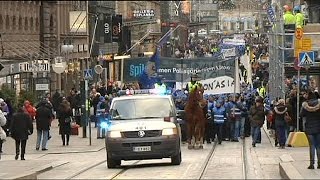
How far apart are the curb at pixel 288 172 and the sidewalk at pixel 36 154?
17.7ft

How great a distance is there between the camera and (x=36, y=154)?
3183 cm

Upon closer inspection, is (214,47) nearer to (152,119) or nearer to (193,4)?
(193,4)

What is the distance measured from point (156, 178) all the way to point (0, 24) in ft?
123

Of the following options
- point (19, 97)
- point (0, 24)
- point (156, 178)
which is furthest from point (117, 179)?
point (0, 24)

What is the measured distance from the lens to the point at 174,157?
23.8 metres

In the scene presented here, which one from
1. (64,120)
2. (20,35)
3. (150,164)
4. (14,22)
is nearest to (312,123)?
(150,164)

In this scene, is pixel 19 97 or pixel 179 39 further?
pixel 179 39

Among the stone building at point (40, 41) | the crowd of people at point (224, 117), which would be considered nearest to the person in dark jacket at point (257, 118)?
the crowd of people at point (224, 117)

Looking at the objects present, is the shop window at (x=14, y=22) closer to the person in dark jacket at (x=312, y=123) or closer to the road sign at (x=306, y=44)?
the road sign at (x=306, y=44)

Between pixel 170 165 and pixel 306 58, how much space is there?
7.12 metres

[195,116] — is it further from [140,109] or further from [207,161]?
[140,109]

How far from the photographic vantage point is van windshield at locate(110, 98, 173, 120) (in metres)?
24.0

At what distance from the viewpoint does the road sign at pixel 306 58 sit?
29216mm

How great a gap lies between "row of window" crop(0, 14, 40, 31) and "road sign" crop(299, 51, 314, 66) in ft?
97.6
